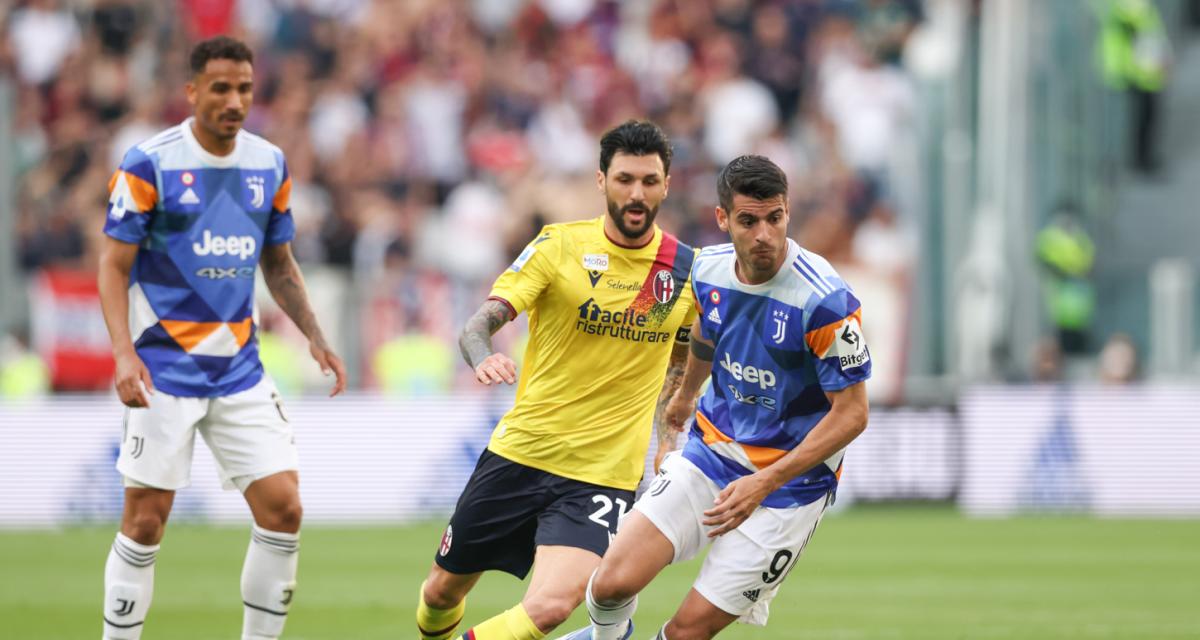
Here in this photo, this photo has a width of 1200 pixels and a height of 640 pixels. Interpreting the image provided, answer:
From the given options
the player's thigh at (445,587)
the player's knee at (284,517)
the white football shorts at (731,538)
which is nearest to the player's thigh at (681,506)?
the white football shorts at (731,538)

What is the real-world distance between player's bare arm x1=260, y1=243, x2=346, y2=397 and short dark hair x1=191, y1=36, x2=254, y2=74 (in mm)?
956

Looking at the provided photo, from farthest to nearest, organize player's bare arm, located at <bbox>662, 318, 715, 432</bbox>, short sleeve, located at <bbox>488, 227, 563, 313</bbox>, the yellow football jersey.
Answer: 1. the yellow football jersey
2. short sleeve, located at <bbox>488, 227, 563, 313</bbox>
3. player's bare arm, located at <bbox>662, 318, 715, 432</bbox>

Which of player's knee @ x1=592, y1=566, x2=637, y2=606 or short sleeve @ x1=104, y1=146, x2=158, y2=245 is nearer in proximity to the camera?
player's knee @ x1=592, y1=566, x2=637, y2=606

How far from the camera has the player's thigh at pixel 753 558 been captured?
280 inches

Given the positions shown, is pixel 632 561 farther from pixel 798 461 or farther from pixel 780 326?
pixel 780 326

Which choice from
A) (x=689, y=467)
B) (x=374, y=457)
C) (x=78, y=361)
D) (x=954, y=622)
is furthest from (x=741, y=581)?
(x=78, y=361)

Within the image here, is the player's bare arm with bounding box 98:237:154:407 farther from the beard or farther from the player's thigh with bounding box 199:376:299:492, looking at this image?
the beard

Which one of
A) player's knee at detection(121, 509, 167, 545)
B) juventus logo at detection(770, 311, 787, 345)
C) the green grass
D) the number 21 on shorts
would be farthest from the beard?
the green grass

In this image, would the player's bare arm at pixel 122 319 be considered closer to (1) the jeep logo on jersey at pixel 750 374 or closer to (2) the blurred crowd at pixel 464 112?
(1) the jeep logo on jersey at pixel 750 374

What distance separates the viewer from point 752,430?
7270 millimetres

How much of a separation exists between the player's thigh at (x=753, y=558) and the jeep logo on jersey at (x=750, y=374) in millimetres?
520

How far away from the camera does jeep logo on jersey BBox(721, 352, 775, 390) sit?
7.17 meters

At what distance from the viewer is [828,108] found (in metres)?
21.4

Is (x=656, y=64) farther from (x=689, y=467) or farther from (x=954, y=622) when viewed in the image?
(x=689, y=467)
